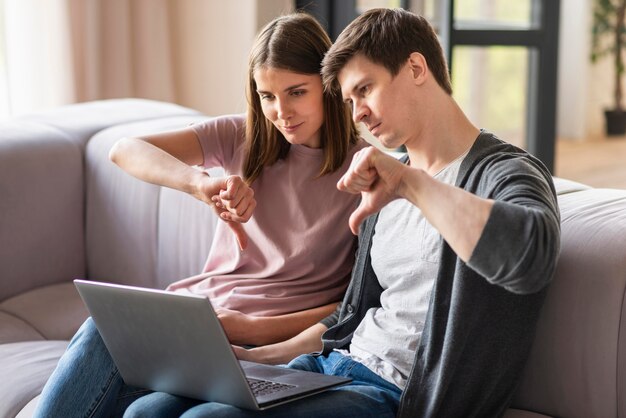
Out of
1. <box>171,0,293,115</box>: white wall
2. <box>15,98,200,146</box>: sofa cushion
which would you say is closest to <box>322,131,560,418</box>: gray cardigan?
<box>15,98,200,146</box>: sofa cushion

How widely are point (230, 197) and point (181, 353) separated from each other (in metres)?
0.31

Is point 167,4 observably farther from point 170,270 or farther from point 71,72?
point 170,270

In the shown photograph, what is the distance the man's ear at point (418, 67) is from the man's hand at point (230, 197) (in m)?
0.35

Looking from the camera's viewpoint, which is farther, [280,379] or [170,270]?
[170,270]

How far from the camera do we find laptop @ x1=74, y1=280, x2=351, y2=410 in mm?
1373

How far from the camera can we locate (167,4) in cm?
402

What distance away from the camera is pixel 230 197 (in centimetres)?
163

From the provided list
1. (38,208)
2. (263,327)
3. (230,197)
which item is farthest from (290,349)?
(38,208)

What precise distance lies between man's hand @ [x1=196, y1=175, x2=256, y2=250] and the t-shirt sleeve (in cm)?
26

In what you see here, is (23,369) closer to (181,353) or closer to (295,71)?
(181,353)

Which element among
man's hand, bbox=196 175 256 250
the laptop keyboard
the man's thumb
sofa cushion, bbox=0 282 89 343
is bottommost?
sofa cushion, bbox=0 282 89 343

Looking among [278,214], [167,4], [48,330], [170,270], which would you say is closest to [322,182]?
[278,214]

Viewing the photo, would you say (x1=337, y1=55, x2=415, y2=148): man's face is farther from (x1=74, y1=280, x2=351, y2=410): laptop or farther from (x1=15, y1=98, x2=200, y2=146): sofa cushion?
(x1=15, y1=98, x2=200, y2=146): sofa cushion

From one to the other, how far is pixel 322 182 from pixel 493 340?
555mm
